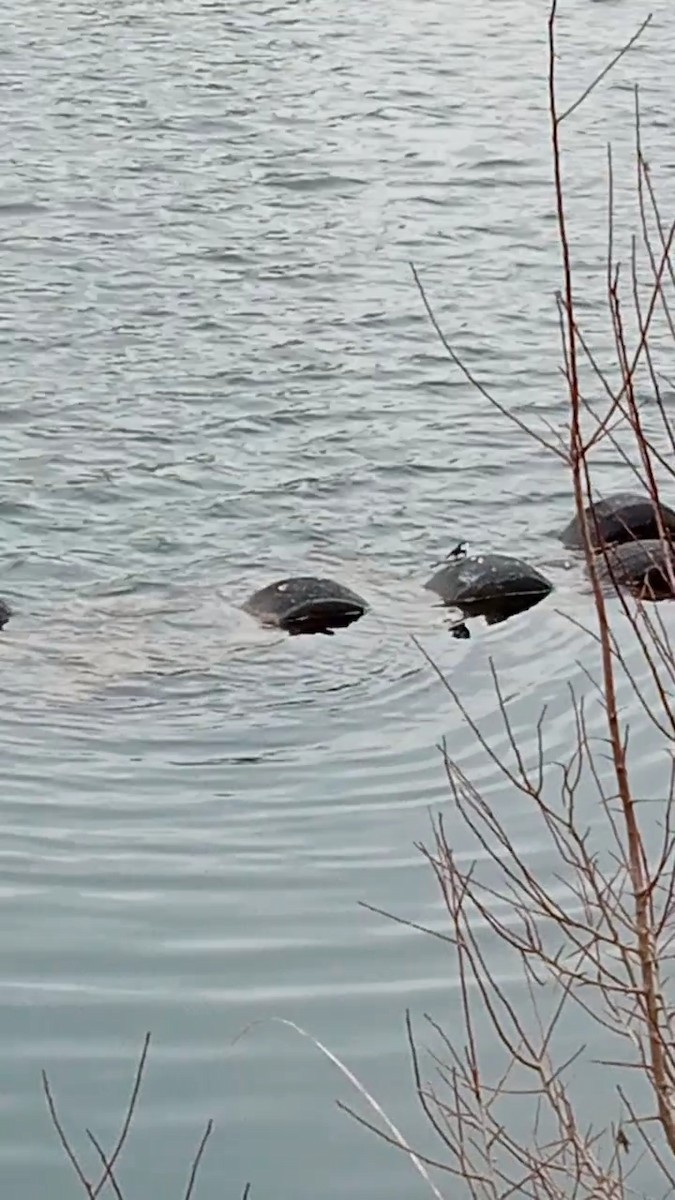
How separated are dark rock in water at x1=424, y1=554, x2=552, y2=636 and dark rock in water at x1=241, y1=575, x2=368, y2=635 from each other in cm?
40

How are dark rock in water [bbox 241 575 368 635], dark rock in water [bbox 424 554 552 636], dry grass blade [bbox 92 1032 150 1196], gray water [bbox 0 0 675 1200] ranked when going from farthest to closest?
dark rock in water [bbox 424 554 552 636], dark rock in water [bbox 241 575 368 635], gray water [bbox 0 0 675 1200], dry grass blade [bbox 92 1032 150 1196]

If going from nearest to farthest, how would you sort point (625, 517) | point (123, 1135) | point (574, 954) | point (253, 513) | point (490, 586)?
point (123, 1135)
point (574, 954)
point (490, 586)
point (625, 517)
point (253, 513)

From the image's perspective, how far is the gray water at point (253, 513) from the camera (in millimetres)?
6449

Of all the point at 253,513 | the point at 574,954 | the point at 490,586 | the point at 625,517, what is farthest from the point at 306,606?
the point at 574,954

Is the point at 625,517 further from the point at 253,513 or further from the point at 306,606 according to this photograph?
the point at 253,513

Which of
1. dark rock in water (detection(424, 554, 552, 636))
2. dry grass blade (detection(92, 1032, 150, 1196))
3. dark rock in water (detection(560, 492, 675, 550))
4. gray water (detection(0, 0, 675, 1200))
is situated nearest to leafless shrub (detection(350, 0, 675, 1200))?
gray water (detection(0, 0, 675, 1200))

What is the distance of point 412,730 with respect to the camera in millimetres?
8430

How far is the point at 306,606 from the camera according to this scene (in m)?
9.44

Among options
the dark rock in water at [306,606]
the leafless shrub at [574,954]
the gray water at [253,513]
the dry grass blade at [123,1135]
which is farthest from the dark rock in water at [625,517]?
the dry grass blade at [123,1135]

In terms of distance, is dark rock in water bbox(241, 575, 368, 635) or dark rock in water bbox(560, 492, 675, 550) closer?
dark rock in water bbox(241, 575, 368, 635)

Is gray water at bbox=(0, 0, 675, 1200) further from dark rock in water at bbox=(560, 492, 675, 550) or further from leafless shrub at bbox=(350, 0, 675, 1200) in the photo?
dark rock in water at bbox=(560, 492, 675, 550)

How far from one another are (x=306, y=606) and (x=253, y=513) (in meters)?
1.45

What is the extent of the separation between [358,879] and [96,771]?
1.21m

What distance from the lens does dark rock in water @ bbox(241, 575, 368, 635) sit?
9422 mm
